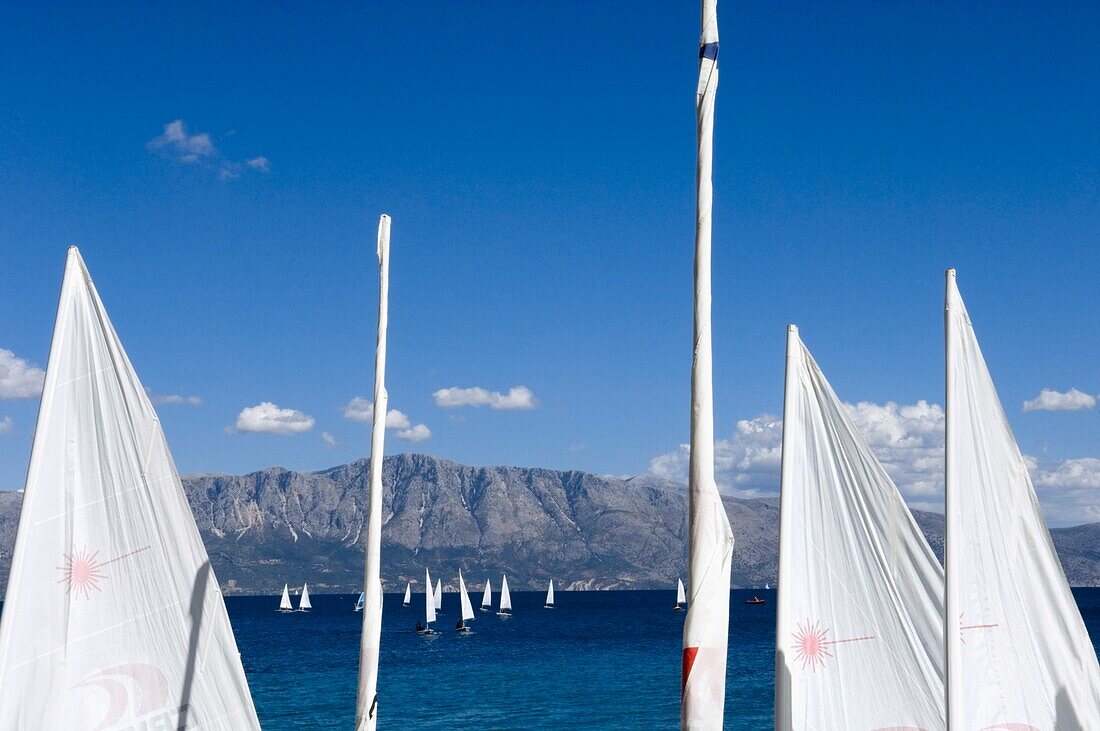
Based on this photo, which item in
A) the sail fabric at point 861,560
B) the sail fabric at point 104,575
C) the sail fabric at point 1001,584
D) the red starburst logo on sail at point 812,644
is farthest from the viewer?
the sail fabric at point 861,560

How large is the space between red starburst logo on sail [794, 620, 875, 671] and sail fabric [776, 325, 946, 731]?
19cm

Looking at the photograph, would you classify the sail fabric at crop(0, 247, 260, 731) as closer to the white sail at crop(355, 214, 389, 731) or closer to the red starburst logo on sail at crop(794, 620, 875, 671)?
the white sail at crop(355, 214, 389, 731)

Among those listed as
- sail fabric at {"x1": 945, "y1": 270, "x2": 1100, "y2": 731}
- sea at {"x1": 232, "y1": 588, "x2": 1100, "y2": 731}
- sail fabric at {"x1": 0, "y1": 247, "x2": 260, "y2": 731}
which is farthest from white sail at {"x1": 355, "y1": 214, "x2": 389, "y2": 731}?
sea at {"x1": 232, "y1": 588, "x2": 1100, "y2": 731}

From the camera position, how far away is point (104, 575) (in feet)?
45.9

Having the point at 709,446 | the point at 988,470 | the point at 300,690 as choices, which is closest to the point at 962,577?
the point at 988,470

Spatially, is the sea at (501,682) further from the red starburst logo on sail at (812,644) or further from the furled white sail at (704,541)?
the furled white sail at (704,541)

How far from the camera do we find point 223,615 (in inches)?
597

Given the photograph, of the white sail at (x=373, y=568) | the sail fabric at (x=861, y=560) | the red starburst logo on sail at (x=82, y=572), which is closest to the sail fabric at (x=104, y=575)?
the red starburst logo on sail at (x=82, y=572)

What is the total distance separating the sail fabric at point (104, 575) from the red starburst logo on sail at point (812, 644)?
743 cm

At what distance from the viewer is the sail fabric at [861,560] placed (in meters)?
16.4

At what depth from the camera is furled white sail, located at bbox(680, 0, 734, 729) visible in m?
9.12

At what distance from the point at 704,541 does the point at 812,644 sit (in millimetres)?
7531

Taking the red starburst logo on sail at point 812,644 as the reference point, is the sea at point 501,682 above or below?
below

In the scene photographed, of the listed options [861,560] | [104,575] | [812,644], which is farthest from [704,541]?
[104,575]
